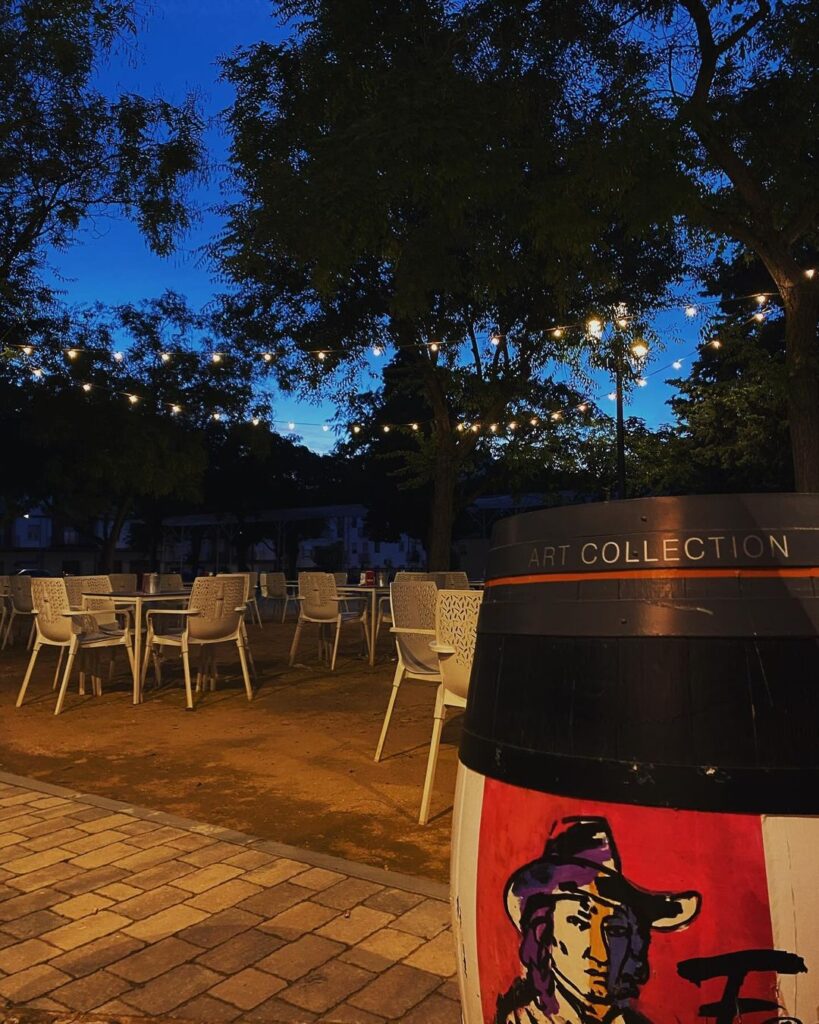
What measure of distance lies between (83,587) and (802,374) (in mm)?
6187

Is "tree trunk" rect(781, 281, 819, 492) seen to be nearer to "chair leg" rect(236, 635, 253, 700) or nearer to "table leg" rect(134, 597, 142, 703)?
"chair leg" rect(236, 635, 253, 700)

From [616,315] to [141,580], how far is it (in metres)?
6.69

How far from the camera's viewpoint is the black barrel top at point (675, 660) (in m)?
0.88

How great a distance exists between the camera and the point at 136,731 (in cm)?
552

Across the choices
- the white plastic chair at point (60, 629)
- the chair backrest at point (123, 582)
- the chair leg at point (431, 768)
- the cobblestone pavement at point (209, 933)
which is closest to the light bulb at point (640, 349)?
the chair backrest at point (123, 582)

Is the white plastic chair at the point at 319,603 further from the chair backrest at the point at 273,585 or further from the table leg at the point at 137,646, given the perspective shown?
the chair backrest at the point at 273,585

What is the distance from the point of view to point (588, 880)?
0.90 m

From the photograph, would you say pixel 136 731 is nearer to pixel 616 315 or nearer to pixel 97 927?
pixel 97 927

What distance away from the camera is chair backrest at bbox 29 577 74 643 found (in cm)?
610

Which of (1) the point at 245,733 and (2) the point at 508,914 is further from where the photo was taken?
(1) the point at 245,733

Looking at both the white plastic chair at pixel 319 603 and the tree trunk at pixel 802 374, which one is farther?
the white plastic chair at pixel 319 603

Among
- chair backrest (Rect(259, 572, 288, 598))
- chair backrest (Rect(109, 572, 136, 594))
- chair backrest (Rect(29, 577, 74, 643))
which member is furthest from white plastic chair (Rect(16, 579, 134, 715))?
chair backrest (Rect(259, 572, 288, 598))

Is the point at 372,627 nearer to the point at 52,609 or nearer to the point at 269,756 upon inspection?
the point at 52,609

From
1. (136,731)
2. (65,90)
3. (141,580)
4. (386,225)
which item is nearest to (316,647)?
(141,580)
